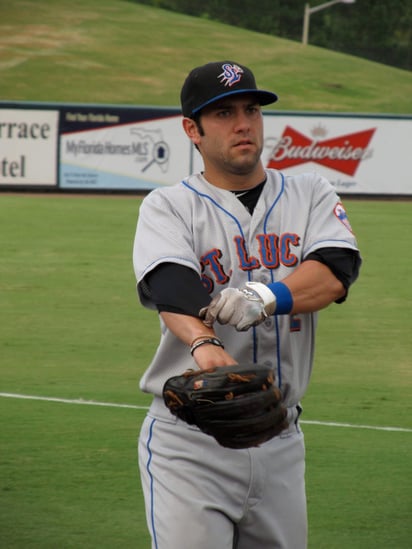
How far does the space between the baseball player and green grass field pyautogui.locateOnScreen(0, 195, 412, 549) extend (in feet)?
7.52

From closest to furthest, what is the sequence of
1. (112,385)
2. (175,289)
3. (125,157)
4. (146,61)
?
(175,289), (112,385), (125,157), (146,61)

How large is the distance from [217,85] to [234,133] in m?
0.16

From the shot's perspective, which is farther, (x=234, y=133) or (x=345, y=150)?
(x=345, y=150)

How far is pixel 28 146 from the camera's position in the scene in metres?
22.9

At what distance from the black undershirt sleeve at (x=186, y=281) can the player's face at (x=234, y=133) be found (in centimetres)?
38

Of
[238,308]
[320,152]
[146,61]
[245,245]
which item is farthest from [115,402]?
[146,61]

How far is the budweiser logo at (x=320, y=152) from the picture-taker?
2377 cm

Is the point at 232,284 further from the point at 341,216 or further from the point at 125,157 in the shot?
the point at 125,157

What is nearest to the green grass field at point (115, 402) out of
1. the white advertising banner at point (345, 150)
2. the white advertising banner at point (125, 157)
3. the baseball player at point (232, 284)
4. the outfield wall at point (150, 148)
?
the baseball player at point (232, 284)

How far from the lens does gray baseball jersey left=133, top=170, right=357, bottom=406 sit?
3672 millimetres

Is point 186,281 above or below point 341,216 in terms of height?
below

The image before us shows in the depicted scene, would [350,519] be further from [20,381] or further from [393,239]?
[393,239]

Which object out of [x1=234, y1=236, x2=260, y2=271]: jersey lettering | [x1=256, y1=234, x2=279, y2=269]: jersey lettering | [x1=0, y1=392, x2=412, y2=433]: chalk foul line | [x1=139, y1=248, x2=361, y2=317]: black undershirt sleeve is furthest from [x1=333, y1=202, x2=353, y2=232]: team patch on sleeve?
[x1=0, y1=392, x2=412, y2=433]: chalk foul line

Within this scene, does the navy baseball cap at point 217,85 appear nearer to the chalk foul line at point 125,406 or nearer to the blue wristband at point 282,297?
the blue wristband at point 282,297
